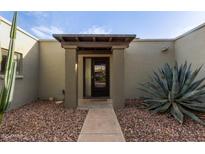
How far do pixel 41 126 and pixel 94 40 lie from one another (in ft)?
13.2

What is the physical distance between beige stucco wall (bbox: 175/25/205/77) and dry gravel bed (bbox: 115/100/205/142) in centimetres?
295

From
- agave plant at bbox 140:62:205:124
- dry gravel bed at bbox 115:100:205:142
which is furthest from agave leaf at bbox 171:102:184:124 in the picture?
dry gravel bed at bbox 115:100:205:142

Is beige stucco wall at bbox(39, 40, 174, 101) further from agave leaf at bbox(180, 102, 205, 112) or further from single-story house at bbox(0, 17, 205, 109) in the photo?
agave leaf at bbox(180, 102, 205, 112)

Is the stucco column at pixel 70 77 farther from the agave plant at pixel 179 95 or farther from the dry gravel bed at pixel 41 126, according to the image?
the agave plant at pixel 179 95

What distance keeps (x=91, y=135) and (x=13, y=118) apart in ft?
10.3

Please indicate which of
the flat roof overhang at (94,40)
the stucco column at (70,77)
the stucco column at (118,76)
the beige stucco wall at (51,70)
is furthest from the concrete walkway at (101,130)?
the beige stucco wall at (51,70)

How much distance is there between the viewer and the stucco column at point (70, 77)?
7691 mm

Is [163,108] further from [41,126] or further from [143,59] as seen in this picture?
[143,59]

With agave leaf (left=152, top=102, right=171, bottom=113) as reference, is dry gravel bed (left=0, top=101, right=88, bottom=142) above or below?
below

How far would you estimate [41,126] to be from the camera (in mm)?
5066

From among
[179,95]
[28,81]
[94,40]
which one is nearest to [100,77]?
[94,40]

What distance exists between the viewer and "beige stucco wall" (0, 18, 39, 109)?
6.74 metres
